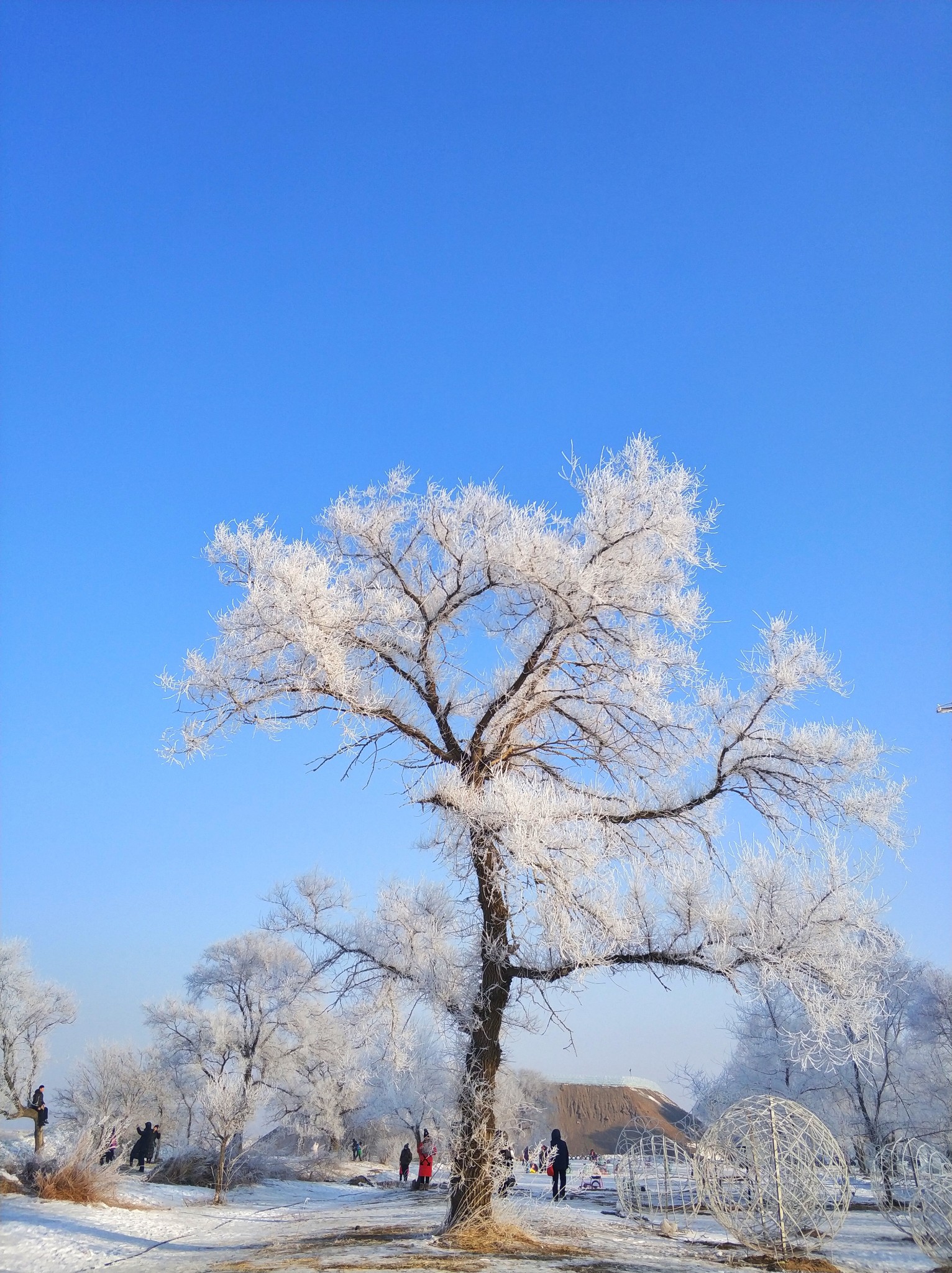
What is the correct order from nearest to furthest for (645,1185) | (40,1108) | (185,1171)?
(645,1185) → (40,1108) → (185,1171)

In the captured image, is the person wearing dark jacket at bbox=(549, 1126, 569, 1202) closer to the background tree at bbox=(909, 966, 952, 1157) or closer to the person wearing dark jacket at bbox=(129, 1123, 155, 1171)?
the background tree at bbox=(909, 966, 952, 1157)

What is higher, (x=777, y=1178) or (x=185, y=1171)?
(x=777, y=1178)

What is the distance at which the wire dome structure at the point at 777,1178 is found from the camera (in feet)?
33.4

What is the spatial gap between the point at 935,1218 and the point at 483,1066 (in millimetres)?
5359

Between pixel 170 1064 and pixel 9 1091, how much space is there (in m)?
7.26

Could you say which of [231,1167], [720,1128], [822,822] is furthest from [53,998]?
[822,822]

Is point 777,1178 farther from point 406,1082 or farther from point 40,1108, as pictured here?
point 406,1082

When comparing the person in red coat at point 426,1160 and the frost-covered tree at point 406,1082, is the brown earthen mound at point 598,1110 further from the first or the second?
the person in red coat at point 426,1160

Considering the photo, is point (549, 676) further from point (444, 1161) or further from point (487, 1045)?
point (444, 1161)

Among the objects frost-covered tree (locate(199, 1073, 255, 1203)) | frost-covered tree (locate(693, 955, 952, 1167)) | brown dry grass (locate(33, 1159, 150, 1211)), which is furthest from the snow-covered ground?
frost-covered tree (locate(693, 955, 952, 1167))

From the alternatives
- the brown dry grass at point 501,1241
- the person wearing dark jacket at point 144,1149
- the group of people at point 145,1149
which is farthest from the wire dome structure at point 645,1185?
the group of people at point 145,1149

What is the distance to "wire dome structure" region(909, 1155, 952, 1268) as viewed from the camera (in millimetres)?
9469

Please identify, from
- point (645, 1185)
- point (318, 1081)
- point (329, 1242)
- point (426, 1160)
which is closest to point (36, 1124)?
point (426, 1160)

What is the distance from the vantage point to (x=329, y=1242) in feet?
35.2
